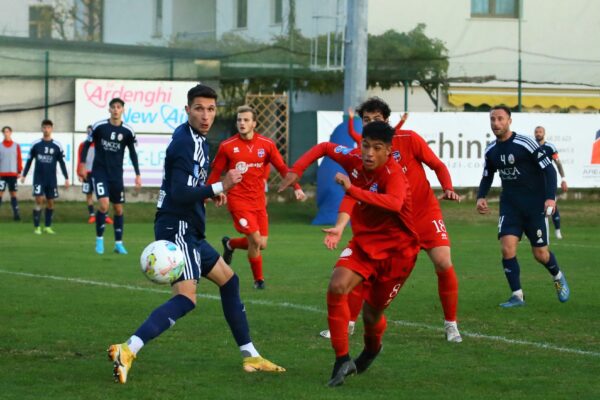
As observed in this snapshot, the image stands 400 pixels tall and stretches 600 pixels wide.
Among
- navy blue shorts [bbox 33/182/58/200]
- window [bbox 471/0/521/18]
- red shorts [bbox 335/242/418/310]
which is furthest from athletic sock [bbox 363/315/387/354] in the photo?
window [bbox 471/0/521/18]

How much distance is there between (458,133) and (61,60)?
10.8 m

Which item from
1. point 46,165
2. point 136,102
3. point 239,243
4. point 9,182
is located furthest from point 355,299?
point 136,102

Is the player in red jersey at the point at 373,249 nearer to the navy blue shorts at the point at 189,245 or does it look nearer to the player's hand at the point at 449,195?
the navy blue shorts at the point at 189,245

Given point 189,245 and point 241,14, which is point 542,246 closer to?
point 189,245

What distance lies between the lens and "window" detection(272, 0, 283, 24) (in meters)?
36.4

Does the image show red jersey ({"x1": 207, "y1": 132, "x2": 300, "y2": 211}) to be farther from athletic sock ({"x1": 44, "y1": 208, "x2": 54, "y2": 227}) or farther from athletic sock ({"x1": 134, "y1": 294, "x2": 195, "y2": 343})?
athletic sock ({"x1": 44, "y1": 208, "x2": 54, "y2": 227})

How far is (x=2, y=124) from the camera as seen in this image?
3025cm

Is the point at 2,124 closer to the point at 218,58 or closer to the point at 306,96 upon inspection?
the point at 218,58

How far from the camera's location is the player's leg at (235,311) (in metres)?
8.20

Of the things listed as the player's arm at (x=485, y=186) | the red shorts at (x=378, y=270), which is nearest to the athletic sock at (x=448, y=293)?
the red shorts at (x=378, y=270)

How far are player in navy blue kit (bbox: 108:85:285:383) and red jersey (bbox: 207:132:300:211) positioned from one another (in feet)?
18.7

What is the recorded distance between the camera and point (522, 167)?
12188 mm

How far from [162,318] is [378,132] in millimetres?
1928

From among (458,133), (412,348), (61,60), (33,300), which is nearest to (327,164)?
(458,133)
